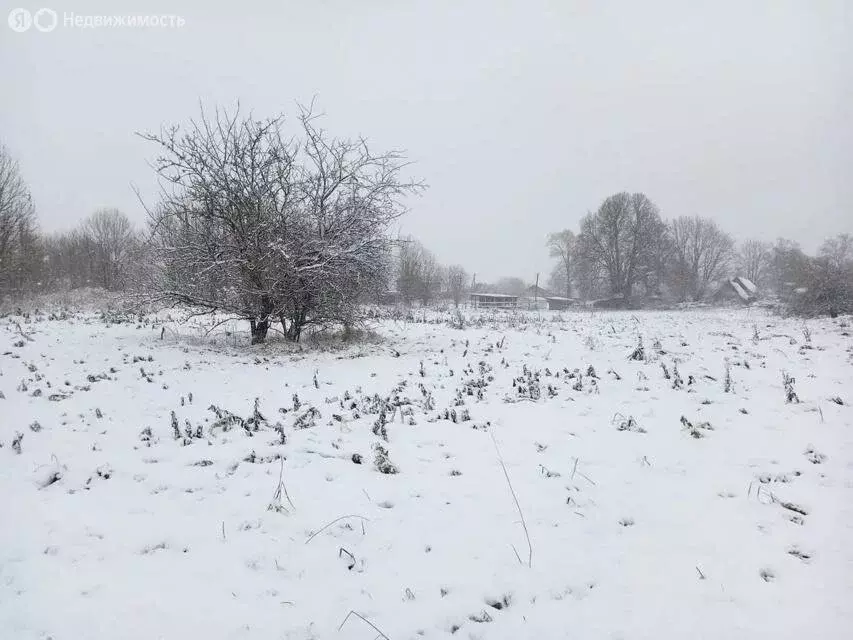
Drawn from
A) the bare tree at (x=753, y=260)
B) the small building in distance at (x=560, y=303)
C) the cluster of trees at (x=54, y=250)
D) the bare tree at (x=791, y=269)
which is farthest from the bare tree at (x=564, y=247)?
the cluster of trees at (x=54, y=250)

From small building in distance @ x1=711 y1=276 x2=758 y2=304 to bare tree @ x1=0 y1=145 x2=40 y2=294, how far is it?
56.7 m

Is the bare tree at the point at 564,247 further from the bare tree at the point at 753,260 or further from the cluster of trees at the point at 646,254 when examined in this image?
the bare tree at the point at 753,260

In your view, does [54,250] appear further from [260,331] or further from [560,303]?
[560,303]

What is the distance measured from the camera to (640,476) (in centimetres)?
390

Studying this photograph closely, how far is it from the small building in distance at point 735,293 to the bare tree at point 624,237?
916 centimetres

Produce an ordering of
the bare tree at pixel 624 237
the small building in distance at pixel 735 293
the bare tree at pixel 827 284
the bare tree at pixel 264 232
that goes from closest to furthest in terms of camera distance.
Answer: the bare tree at pixel 264 232 → the bare tree at pixel 827 284 → the small building in distance at pixel 735 293 → the bare tree at pixel 624 237

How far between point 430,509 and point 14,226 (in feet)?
95.9

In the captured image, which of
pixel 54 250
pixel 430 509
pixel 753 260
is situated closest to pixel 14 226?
pixel 54 250

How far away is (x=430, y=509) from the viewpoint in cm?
334

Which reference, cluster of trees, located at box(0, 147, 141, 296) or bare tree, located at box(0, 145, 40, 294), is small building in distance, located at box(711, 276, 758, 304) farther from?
bare tree, located at box(0, 145, 40, 294)

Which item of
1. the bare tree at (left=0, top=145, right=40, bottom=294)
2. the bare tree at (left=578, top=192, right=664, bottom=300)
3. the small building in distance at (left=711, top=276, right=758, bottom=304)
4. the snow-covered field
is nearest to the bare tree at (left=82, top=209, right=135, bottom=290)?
the bare tree at (left=0, top=145, right=40, bottom=294)

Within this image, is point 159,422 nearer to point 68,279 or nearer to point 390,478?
point 390,478

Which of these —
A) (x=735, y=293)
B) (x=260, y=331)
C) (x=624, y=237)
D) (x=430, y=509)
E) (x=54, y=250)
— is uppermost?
(x=624, y=237)

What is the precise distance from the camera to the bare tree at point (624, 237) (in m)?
44.0
